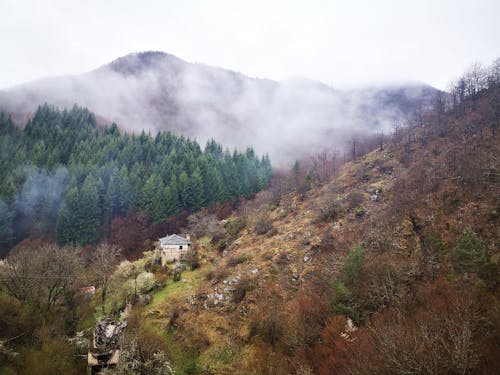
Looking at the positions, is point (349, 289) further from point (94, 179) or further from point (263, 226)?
point (94, 179)

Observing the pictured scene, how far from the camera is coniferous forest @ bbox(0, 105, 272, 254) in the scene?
6222cm

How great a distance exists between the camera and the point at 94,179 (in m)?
67.5

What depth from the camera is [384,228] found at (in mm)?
32344

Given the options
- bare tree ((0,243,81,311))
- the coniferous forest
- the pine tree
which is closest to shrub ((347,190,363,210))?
bare tree ((0,243,81,311))

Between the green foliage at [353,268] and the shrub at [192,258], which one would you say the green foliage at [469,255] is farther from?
the shrub at [192,258]

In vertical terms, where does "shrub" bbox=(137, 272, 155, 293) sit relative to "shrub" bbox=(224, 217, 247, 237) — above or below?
below

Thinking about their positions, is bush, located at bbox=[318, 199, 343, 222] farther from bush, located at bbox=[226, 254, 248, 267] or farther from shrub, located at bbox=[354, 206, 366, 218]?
bush, located at bbox=[226, 254, 248, 267]

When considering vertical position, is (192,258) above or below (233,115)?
below

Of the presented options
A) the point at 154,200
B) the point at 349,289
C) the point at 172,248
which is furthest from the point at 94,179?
the point at 349,289

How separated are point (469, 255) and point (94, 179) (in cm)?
7025

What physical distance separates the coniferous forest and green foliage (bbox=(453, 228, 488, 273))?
57.2m

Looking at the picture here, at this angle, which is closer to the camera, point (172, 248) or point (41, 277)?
point (41, 277)

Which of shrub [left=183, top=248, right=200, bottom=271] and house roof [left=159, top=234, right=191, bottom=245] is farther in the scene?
house roof [left=159, top=234, right=191, bottom=245]

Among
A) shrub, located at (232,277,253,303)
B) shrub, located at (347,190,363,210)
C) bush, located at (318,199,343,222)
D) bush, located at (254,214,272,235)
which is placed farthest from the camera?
bush, located at (254,214,272,235)
